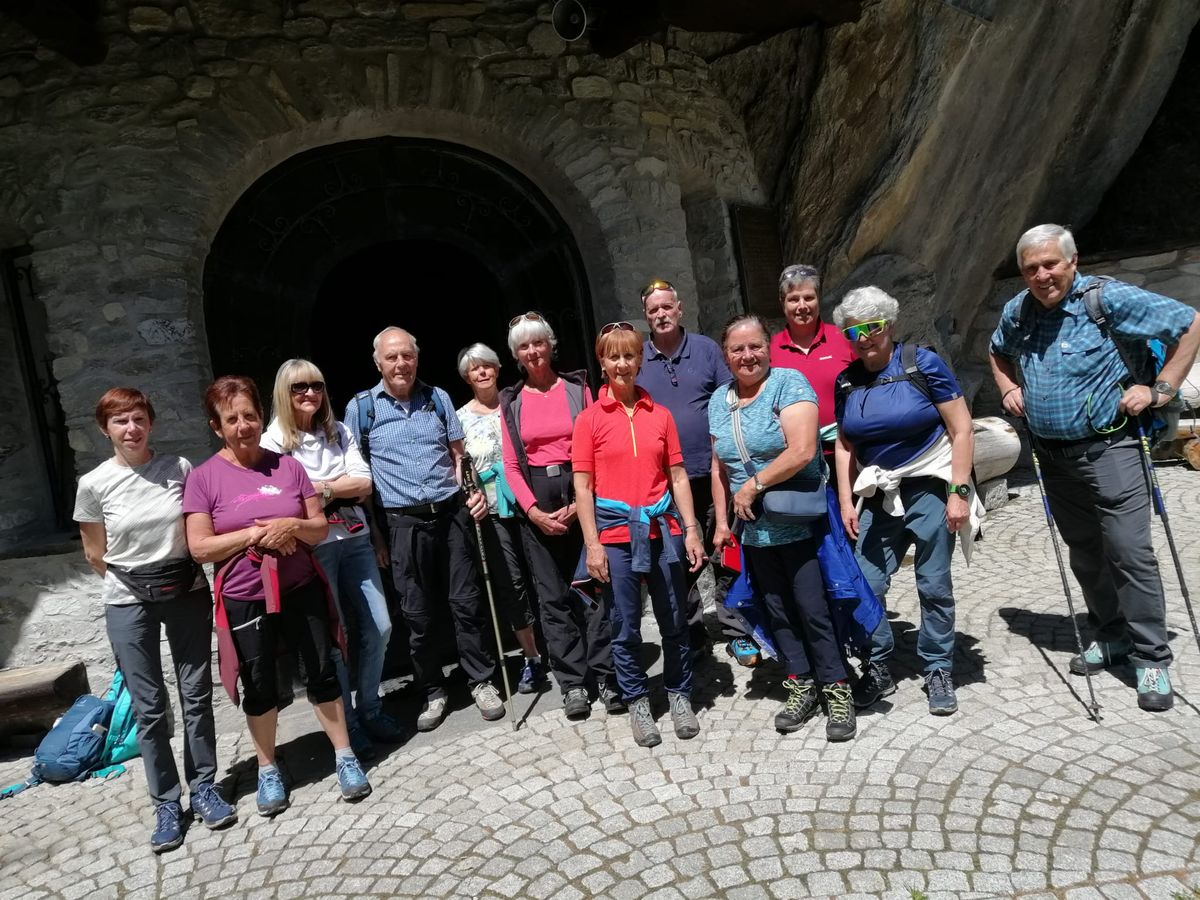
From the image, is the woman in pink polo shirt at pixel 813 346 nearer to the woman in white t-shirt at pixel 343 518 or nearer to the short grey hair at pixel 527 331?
the short grey hair at pixel 527 331

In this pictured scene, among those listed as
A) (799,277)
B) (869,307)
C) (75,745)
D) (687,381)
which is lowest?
(75,745)

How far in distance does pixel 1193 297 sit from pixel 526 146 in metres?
6.36

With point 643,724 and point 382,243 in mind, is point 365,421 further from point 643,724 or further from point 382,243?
point 382,243

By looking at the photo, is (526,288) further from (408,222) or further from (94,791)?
(94,791)

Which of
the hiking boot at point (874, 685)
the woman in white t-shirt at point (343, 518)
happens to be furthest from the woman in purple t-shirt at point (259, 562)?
the hiking boot at point (874, 685)

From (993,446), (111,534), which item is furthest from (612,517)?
(993,446)

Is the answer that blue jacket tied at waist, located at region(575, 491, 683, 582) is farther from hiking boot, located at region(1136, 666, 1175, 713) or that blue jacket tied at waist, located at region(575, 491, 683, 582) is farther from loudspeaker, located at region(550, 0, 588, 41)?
loudspeaker, located at region(550, 0, 588, 41)

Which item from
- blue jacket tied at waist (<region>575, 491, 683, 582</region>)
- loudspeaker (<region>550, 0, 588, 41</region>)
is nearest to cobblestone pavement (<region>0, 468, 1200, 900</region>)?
blue jacket tied at waist (<region>575, 491, 683, 582</region>)

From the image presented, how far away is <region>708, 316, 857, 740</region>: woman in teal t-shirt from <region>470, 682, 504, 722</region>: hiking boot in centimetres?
130

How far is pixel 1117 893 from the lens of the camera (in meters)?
2.16

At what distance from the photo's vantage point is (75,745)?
384 centimetres

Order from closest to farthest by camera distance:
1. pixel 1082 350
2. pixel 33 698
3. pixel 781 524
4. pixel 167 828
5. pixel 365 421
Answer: pixel 167 828 < pixel 1082 350 < pixel 781 524 < pixel 365 421 < pixel 33 698

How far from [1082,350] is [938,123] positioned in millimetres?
3511

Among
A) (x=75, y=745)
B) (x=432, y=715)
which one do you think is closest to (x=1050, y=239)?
(x=432, y=715)
